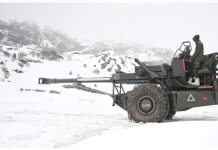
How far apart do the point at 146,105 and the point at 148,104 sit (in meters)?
0.06

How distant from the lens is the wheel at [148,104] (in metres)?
9.56

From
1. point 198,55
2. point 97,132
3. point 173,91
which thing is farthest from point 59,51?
point 97,132

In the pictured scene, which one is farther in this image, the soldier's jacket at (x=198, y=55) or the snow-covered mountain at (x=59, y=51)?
the snow-covered mountain at (x=59, y=51)

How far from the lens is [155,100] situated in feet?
31.7

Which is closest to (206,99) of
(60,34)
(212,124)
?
(212,124)

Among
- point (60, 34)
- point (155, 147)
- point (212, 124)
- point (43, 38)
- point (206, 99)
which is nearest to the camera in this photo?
point (155, 147)

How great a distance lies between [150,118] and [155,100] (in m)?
0.51

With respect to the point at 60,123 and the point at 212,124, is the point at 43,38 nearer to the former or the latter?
Result: the point at 60,123

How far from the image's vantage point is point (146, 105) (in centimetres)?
979

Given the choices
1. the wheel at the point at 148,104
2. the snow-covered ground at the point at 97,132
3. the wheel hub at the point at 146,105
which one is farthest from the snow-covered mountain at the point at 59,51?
the wheel hub at the point at 146,105

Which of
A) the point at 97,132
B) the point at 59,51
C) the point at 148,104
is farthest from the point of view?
the point at 59,51

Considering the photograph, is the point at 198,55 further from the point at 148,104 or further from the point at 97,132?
the point at 97,132

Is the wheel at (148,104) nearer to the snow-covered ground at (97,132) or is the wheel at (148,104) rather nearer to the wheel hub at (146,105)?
the wheel hub at (146,105)

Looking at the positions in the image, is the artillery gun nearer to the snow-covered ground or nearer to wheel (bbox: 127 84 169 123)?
wheel (bbox: 127 84 169 123)
